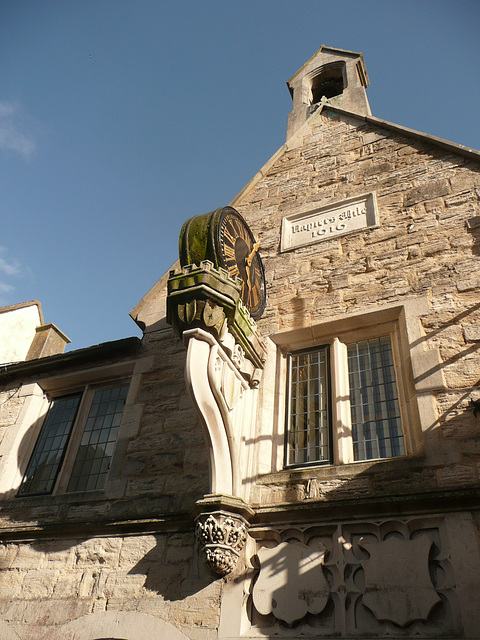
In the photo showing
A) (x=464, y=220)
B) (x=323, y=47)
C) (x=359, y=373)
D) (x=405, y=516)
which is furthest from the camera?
(x=323, y=47)

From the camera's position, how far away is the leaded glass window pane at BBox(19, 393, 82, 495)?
6.02 metres

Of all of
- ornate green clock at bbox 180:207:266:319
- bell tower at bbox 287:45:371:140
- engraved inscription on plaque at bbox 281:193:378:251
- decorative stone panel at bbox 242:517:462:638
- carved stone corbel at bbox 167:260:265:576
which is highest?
bell tower at bbox 287:45:371:140

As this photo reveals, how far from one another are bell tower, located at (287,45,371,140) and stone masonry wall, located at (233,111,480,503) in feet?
2.51

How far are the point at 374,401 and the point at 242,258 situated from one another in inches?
83.3

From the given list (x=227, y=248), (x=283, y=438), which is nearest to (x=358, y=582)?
(x=283, y=438)

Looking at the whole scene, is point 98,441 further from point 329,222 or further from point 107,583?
point 329,222

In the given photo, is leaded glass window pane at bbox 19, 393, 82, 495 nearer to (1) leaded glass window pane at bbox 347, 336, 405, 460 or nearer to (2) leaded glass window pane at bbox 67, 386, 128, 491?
(2) leaded glass window pane at bbox 67, 386, 128, 491

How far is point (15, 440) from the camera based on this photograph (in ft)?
20.9

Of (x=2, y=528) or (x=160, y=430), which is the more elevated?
(x=160, y=430)

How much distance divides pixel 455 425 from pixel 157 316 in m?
3.99

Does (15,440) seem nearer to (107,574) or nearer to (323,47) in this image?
(107,574)

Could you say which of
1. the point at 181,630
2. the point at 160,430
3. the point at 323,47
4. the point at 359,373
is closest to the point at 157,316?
the point at 160,430

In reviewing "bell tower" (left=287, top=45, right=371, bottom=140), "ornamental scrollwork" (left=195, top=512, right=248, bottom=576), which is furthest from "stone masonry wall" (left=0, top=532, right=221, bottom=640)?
"bell tower" (left=287, top=45, right=371, bottom=140)

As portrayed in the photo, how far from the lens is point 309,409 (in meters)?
5.21
